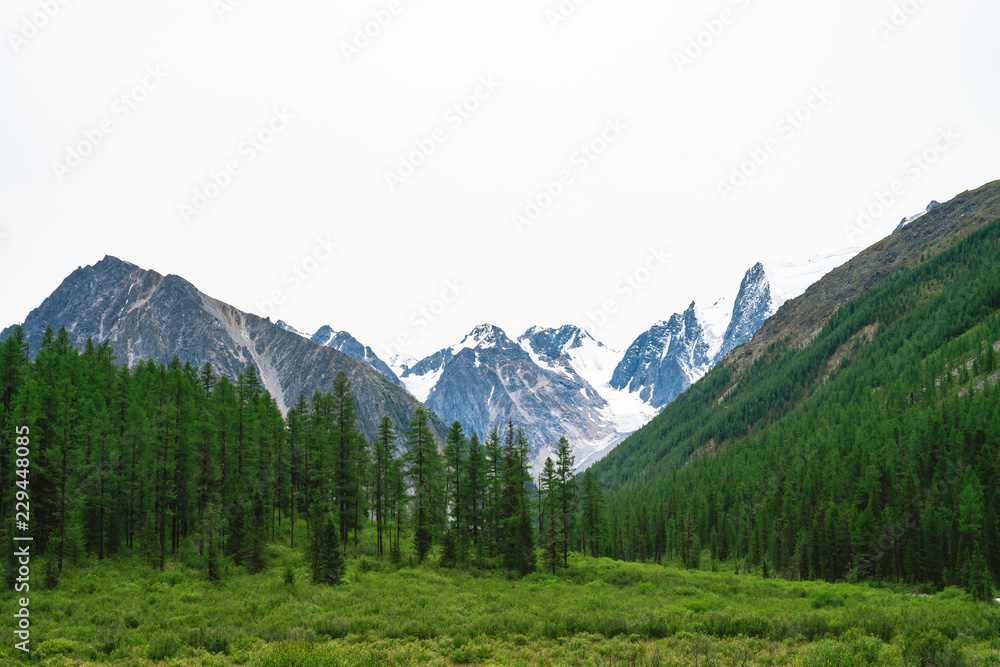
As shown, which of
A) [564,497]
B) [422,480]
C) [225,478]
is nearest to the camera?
[225,478]

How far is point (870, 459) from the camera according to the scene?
79625 mm

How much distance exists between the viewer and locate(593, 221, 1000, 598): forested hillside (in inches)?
2354

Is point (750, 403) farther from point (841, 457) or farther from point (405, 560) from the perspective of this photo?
point (405, 560)

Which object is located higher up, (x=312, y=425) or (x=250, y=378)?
(x=250, y=378)

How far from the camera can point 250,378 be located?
222 ft

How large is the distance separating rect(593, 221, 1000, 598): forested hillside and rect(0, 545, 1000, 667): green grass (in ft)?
82.6

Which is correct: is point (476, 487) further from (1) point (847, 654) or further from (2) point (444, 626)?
(1) point (847, 654)

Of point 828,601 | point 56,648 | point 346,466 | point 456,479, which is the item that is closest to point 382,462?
point 346,466

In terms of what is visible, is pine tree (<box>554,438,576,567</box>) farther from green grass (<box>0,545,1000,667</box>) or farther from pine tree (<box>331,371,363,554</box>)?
pine tree (<box>331,371,363,554</box>)

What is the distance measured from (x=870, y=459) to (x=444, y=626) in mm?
77972

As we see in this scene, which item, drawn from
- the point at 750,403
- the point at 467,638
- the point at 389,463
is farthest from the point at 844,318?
the point at 467,638

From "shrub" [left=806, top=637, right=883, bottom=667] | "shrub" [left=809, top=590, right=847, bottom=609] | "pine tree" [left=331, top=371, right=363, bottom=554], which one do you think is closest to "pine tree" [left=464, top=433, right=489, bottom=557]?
"pine tree" [left=331, top=371, right=363, bottom=554]

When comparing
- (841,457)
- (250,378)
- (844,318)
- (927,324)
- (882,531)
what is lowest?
(882,531)

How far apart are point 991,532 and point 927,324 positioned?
11128cm
